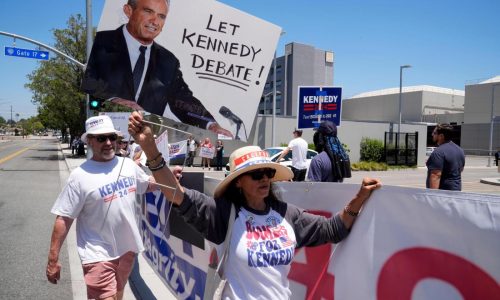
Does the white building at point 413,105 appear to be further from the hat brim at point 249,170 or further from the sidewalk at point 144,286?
the hat brim at point 249,170

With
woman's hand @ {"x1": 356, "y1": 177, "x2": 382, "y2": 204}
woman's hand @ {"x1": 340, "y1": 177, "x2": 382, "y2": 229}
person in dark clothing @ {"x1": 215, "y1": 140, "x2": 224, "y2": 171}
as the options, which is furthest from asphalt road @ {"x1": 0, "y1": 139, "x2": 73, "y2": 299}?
person in dark clothing @ {"x1": 215, "y1": 140, "x2": 224, "y2": 171}

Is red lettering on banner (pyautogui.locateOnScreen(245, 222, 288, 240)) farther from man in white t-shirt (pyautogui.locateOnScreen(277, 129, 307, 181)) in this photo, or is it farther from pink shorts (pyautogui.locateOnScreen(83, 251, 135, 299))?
man in white t-shirt (pyautogui.locateOnScreen(277, 129, 307, 181))

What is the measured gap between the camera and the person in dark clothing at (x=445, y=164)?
5191mm

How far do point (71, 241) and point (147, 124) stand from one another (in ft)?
18.7

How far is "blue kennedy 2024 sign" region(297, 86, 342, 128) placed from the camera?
740 centimetres

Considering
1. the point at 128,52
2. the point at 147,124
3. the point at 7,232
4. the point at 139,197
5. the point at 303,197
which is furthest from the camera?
the point at 7,232

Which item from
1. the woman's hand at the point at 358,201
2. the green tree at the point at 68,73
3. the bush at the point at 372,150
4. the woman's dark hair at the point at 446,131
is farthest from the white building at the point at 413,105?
the woman's hand at the point at 358,201

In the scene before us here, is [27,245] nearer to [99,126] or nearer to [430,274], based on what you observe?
[99,126]

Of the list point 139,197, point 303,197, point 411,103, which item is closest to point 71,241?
point 139,197

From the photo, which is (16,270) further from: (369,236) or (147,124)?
(369,236)

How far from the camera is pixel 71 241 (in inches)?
280

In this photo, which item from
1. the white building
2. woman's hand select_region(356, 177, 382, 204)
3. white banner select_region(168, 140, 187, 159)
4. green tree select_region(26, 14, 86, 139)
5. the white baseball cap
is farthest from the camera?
the white building

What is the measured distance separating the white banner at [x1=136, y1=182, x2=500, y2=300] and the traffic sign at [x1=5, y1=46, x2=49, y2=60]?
55.8 ft

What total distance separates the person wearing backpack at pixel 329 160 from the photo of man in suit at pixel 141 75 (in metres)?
1.53
